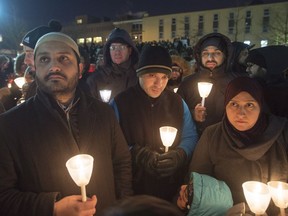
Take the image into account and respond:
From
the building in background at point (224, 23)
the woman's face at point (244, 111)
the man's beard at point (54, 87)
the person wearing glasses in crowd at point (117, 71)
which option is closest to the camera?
the man's beard at point (54, 87)

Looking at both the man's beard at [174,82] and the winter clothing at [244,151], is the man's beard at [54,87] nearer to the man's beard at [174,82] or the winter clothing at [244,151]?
the winter clothing at [244,151]

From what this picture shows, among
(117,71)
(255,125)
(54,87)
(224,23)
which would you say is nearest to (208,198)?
(255,125)

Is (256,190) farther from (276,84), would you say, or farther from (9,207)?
(276,84)

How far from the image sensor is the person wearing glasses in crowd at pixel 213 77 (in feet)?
15.9

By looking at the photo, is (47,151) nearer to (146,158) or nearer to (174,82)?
(146,158)

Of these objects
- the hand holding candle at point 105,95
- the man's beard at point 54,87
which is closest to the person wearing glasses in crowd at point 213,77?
the hand holding candle at point 105,95

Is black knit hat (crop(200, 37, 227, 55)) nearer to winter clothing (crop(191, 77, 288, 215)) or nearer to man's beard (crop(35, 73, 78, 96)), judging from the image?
winter clothing (crop(191, 77, 288, 215))

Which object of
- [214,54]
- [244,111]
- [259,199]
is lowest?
[259,199]

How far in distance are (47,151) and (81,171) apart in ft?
1.71

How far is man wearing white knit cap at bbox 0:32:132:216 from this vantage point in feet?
7.63

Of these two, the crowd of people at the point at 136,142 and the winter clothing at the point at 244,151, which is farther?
the winter clothing at the point at 244,151

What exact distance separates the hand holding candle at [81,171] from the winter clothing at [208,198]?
1.10 metres

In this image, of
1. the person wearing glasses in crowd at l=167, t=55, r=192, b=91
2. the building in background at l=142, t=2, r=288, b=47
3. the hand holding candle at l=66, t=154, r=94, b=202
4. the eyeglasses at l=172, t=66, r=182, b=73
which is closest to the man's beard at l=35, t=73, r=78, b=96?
the hand holding candle at l=66, t=154, r=94, b=202

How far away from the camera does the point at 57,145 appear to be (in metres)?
2.53
